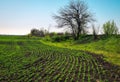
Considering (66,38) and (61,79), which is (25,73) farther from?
(66,38)

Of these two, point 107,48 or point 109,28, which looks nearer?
point 107,48

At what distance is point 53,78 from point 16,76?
7.05 feet

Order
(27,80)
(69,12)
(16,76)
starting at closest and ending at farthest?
1. (27,80)
2. (16,76)
3. (69,12)

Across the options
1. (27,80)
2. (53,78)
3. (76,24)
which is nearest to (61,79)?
(53,78)

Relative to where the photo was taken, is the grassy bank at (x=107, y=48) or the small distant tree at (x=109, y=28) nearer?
the grassy bank at (x=107, y=48)

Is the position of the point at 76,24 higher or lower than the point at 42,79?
higher

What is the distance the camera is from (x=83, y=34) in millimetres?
56094

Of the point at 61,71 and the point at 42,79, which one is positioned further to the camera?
the point at 61,71

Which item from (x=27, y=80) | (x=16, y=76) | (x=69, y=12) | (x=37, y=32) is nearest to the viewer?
(x=27, y=80)

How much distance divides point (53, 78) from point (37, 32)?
93.6 m

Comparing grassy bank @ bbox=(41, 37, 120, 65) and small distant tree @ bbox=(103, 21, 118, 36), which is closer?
grassy bank @ bbox=(41, 37, 120, 65)

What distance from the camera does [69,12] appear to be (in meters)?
55.2

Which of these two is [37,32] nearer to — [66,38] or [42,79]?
[66,38]

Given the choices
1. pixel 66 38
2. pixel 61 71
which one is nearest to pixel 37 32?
pixel 66 38
